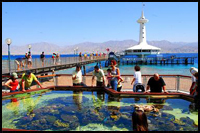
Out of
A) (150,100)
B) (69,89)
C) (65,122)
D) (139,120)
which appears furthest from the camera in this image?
(69,89)

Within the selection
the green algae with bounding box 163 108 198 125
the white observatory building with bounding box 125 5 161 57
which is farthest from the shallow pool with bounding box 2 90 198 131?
the white observatory building with bounding box 125 5 161 57

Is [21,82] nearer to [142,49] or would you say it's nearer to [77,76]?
[77,76]

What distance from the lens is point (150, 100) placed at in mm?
6801

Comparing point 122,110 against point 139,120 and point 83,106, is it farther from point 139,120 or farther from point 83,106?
point 139,120

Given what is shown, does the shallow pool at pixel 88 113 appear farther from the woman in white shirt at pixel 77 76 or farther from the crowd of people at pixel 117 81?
the woman in white shirt at pixel 77 76

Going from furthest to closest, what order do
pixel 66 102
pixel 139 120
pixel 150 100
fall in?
pixel 66 102 → pixel 150 100 → pixel 139 120

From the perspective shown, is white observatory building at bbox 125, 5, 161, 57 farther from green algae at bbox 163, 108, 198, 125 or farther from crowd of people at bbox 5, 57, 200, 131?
green algae at bbox 163, 108, 198, 125

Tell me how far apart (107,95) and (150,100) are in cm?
188

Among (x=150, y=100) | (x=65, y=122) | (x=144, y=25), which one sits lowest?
(x=65, y=122)

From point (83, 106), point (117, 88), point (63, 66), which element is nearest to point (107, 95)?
point (117, 88)

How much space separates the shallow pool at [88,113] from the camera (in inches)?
204

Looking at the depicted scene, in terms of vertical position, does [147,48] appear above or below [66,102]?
above

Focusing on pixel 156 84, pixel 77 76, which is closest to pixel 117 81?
pixel 156 84

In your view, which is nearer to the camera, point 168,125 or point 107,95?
point 168,125
